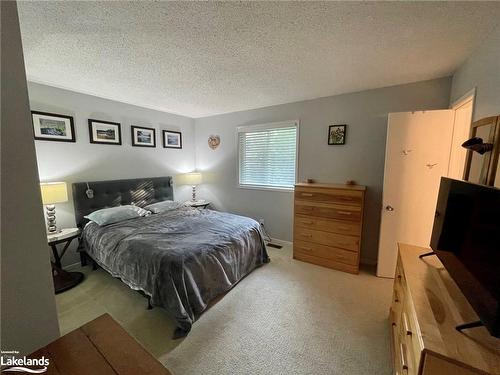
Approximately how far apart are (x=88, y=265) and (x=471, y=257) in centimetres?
386

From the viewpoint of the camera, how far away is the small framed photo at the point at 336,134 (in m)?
2.88

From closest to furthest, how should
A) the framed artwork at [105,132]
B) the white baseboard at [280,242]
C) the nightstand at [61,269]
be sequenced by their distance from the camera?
the nightstand at [61,269]
the framed artwork at [105,132]
the white baseboard at [280,242]

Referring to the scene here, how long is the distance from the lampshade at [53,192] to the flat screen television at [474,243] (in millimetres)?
3423

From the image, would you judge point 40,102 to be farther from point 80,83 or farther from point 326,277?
point 326,277

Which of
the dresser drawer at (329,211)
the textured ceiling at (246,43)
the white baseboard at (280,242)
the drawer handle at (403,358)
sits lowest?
the white baseboard at (280,242)

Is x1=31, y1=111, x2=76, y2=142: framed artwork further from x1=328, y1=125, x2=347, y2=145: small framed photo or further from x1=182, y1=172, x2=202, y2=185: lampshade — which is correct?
x1=328, y1=125, x2=347, y2=145: small framed photo

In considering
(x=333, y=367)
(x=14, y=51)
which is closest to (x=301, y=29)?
(x=14, y=51)

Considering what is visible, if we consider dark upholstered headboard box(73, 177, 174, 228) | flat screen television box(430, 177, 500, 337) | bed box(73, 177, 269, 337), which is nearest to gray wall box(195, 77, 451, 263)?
bed box(73, 177, 269, 337)

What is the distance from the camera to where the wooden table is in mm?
777

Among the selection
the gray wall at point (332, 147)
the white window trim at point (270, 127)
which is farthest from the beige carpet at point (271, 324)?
the white window trim at point (270, 127)

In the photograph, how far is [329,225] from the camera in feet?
8.85

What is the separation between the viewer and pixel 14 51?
2.24 ft

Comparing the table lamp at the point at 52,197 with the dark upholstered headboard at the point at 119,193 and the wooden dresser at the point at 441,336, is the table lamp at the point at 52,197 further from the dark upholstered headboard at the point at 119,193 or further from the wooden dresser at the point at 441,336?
the wooden dresser at the point at 441,336

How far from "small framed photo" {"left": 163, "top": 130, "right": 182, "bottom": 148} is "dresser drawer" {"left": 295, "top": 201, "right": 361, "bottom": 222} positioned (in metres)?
2.63
